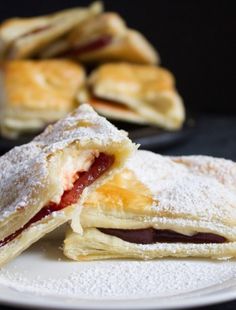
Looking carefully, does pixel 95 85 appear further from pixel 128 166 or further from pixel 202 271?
pixel 202 271

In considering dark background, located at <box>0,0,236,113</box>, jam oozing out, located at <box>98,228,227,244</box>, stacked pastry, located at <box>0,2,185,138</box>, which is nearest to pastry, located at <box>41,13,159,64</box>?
stacked pastry, located at <box>0,2,185,138</box>

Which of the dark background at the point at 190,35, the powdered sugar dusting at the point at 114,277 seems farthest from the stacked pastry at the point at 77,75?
the powdered sugar dusting at the point at 114,277

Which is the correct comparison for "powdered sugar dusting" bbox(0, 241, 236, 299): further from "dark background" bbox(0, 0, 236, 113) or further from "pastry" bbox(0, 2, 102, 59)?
"dark background" bbox(0, 0, 236, 113)

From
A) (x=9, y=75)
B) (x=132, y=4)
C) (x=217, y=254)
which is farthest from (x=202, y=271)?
(x=132, y=4)

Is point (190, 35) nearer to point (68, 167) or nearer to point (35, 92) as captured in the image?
point (35, 92)

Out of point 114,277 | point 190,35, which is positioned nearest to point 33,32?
point 190,35

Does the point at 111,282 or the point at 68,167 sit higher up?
the point at 68,167

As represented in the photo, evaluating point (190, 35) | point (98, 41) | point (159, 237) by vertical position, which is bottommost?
point (190, 35)
